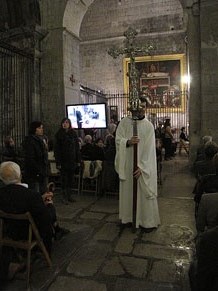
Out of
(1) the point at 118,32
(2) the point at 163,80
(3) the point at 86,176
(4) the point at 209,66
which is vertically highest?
(1) the point at 118,32

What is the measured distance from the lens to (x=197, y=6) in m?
8.35

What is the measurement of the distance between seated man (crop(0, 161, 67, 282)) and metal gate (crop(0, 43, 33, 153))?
6.25 metres

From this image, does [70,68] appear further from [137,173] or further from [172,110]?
[172,110]

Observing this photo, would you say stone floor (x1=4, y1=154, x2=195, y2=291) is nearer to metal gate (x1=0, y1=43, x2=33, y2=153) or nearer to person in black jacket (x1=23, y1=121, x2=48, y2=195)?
person in black jacket (x1=23, y1=121, x2=48, y2=195)

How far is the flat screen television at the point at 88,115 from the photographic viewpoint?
8.38m

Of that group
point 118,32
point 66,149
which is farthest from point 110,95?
point 66,149

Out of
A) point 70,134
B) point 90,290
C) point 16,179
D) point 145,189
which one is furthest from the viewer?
point 70,134

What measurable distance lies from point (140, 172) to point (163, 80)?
13.6 m

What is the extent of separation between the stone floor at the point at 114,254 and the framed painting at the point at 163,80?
11574 millimetres

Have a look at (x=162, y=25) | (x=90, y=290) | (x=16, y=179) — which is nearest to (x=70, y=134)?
(x=16, y=179)

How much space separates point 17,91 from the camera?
942 centimetres

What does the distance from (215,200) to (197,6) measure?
22.8ft

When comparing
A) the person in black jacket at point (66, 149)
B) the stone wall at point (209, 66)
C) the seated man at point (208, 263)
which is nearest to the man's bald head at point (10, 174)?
the seated man at point (208, 263)

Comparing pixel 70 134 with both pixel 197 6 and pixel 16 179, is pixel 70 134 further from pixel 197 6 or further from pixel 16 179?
pixel 197 6
